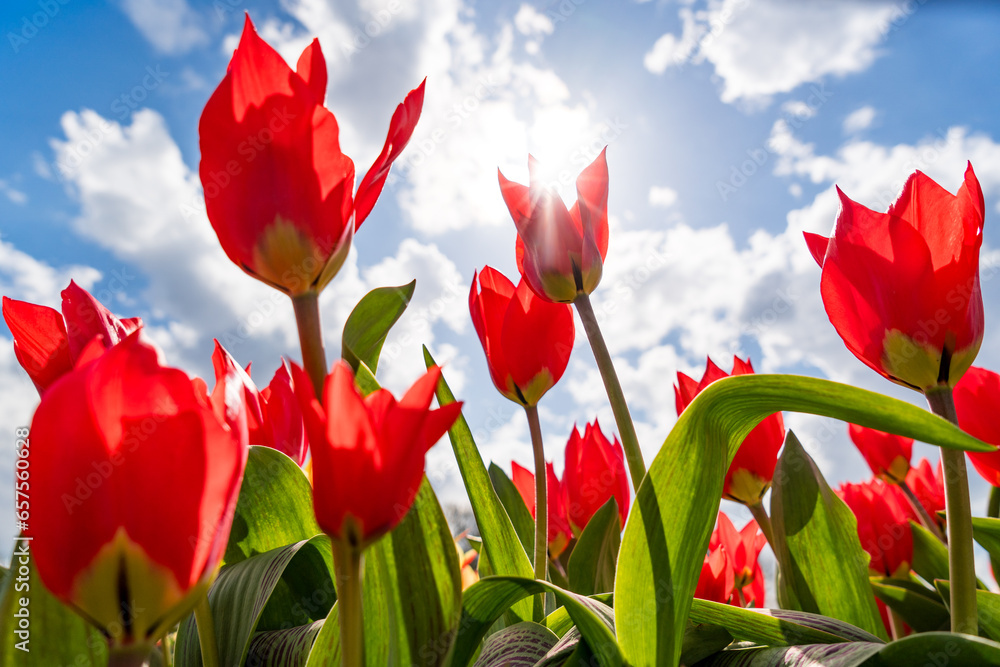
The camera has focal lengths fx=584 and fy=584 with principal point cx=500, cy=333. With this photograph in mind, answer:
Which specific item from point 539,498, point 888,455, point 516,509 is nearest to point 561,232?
point 539,498

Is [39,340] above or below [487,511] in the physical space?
above

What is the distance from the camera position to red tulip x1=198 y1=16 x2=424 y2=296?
355 millimetres

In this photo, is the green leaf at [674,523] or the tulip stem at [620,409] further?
the tulip stem at [620,409]

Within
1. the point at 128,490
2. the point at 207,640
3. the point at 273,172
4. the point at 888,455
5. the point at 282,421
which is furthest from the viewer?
the point at 888,455

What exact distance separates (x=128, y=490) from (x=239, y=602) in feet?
1.10

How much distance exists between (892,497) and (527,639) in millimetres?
876

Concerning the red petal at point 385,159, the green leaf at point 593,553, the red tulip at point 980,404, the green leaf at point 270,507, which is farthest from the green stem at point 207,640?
the red tulip at point 980,404

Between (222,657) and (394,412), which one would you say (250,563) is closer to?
(222,657)

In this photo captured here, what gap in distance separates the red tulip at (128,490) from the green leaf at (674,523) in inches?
11.7

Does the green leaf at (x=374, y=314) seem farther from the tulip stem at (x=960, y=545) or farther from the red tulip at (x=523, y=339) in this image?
the tulip stem at (x=960, y=545)

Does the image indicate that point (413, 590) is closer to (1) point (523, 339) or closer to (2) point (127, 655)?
(2) point (127, 655)

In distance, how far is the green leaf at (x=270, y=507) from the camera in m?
0.56

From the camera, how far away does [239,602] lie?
0.52 m

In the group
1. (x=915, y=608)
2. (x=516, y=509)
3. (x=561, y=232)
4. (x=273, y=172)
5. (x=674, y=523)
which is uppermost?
(x=561, y=232)
